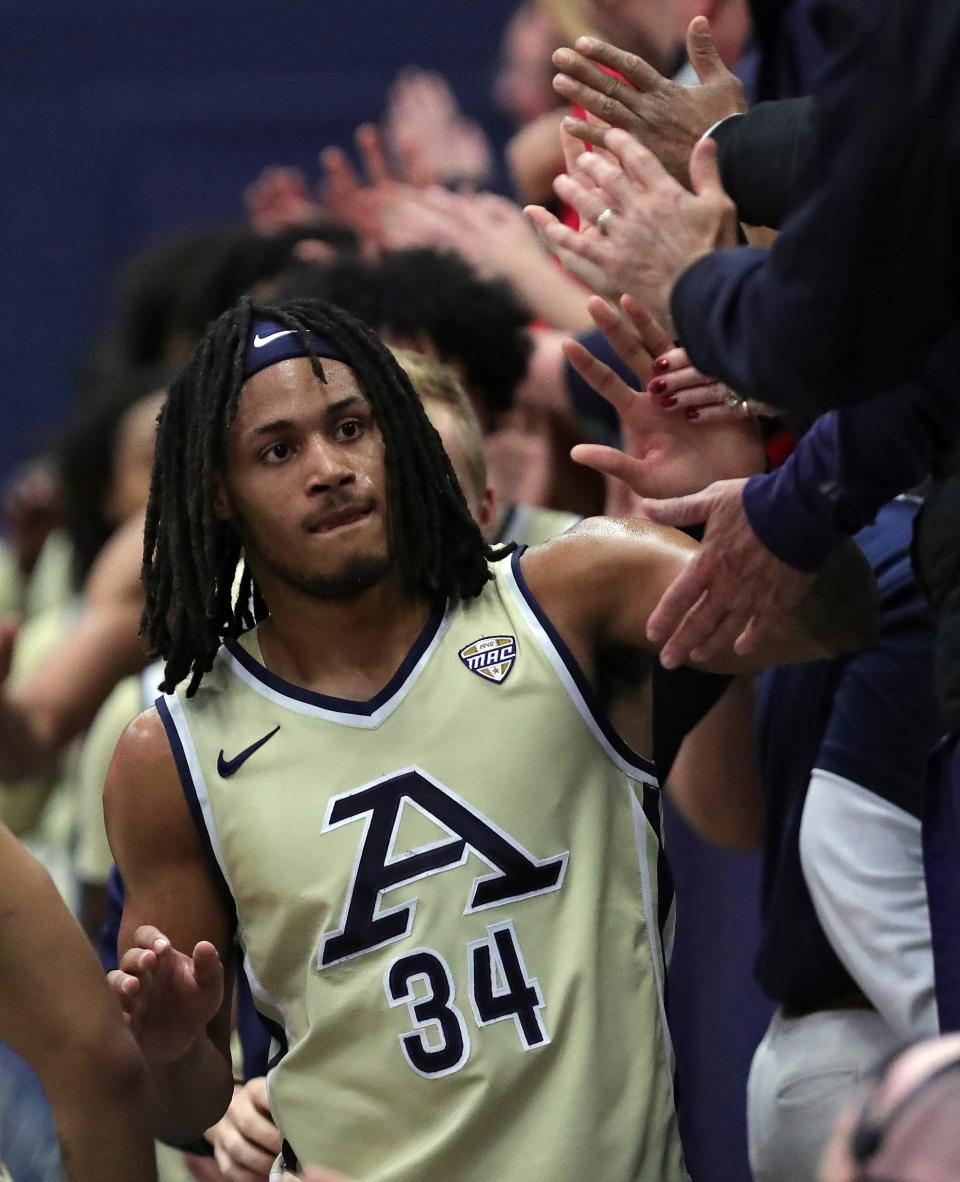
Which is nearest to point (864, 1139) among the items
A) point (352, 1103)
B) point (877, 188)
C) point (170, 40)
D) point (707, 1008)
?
point (877, 188)

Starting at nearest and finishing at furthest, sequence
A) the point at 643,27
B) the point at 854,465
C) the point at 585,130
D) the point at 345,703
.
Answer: the point at 854,465
the point at 345,703
the point at 585,130
the point at 643,27

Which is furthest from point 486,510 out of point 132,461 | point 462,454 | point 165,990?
point 132,461

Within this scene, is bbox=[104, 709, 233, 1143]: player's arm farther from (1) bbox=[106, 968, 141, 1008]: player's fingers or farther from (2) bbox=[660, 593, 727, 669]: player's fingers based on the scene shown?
(2) bbox=[660, 593, 727, 669]: player's fingers

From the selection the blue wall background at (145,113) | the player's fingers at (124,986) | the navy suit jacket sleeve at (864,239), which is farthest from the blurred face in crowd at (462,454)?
the blue wall background at (145,113)

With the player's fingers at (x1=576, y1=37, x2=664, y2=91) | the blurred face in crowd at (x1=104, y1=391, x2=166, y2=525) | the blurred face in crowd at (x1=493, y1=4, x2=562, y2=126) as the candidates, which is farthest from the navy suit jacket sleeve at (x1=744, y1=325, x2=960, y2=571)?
the blurred face in crowd at (x1=104, y1=391, x2=166, y2=525)

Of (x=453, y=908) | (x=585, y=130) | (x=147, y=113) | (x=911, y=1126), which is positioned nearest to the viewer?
(x=911, y=1126)

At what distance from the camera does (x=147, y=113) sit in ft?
28.7

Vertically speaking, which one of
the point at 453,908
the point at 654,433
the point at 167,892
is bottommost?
the point at 453,908

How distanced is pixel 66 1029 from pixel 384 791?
46cm

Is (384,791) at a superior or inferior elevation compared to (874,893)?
superior

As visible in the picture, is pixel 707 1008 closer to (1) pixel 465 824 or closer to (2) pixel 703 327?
(1) pixel 465 824

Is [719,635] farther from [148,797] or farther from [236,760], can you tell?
[148,797]

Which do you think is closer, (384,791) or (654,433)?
(384,791)

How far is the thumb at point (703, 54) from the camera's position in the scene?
2640mm
